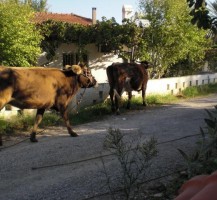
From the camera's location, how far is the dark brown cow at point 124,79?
12961 mm

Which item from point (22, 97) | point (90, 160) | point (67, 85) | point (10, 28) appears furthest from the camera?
point (10, 28)

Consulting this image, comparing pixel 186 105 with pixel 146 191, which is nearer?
pixel 146 191

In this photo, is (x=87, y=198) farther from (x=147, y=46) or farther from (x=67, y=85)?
(x=147, y=46)

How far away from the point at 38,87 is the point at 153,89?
27.1 ft

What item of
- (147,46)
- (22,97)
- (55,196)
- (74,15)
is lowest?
(55,196)

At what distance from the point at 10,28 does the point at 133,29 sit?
558 cm

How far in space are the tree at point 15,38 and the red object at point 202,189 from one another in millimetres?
12561

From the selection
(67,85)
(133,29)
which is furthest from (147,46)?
(67,85)

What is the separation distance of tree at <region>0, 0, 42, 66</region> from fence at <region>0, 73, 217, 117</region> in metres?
2.47

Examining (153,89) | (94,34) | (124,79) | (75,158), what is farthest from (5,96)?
(94,34)

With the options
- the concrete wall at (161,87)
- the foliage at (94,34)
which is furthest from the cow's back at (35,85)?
the foliage at (94,34)

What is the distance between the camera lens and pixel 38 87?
8844mm

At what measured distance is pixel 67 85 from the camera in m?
9.46

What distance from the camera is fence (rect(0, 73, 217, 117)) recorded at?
12.4m
